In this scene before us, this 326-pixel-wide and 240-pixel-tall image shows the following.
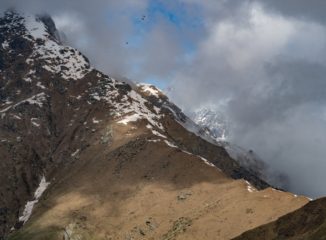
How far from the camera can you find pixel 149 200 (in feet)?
334

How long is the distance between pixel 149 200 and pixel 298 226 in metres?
59.4

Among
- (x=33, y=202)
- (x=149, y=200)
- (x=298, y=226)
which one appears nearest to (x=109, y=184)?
(x=149, y=200)

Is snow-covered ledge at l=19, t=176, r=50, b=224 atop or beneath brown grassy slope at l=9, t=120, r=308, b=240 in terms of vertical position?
beneath

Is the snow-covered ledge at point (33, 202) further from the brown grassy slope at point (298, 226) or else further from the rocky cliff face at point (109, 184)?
the brown grassy slope at point (298, 226)

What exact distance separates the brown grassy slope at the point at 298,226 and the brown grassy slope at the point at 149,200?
20.9 feet

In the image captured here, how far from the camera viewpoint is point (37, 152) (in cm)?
19100

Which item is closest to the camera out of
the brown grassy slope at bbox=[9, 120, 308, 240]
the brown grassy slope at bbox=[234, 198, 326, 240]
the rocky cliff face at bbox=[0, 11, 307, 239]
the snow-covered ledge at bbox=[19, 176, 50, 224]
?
the brown grassy slope at bbox=[234, 198, 326, 240]

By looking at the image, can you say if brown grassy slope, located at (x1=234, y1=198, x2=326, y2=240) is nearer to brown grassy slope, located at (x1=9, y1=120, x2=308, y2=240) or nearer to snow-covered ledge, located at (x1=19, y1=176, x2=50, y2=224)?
brown grassy slope, located at (x1=9, y1=120, x2=308, y2=240)

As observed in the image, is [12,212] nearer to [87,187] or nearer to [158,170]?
[87,187]

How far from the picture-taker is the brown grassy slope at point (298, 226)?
48094 millimetres

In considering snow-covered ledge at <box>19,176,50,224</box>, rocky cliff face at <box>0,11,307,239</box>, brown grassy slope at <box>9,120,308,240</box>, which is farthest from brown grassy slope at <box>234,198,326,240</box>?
snow-covered ledge at <box>19,176,50,224</box>

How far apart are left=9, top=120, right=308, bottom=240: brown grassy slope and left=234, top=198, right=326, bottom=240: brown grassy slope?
636cm

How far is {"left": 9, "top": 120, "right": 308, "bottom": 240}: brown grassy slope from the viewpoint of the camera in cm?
6844

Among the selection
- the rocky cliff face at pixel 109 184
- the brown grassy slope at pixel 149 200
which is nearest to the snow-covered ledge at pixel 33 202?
the rocky cliff face at pixel 109 184
